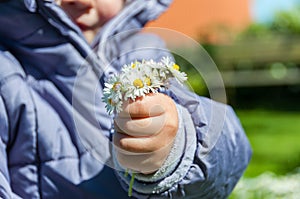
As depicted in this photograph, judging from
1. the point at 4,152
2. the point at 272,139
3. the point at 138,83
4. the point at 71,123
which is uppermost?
the point at 272,139

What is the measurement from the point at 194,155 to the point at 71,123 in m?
0.22

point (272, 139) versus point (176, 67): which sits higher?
point (272, 139)

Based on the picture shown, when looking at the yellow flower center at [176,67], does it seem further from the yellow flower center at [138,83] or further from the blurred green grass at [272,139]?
the blurred green grass at [272,139]

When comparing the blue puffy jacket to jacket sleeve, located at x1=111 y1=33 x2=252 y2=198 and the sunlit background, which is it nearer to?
jacket sleeve, located at x1=111 y1=33 x2=252 y2=198

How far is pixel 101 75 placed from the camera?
51.9 inches

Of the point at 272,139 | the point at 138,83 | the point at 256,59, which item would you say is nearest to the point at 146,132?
the point at 138,83

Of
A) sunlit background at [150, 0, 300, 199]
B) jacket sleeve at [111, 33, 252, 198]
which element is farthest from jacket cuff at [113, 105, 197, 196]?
sunlit background at [150, 0, 300, 199]

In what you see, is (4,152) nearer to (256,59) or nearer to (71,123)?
(71,123)

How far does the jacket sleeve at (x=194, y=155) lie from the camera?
121 centimetres

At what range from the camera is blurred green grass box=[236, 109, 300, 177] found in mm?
4758

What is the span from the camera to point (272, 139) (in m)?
6.51

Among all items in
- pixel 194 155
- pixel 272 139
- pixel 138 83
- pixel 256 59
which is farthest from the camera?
pixel 256 59

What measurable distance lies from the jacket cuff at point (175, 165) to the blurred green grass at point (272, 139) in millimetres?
2908

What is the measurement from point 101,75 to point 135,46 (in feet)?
0.44
